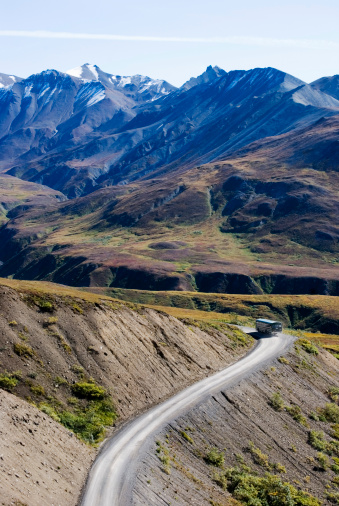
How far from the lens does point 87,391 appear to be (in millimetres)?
37469

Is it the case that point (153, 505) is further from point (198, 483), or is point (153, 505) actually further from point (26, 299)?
point (26, 299)

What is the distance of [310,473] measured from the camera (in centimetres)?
4025

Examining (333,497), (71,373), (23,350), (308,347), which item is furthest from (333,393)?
(23,350)

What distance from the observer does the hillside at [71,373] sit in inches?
1092

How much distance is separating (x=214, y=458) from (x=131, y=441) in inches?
249

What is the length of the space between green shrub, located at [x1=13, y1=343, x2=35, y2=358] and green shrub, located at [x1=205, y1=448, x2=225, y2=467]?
14.3 m

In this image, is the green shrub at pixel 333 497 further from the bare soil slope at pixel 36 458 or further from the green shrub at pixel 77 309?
the green shrub at pixel 77 309

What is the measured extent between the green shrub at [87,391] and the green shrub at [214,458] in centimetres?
849

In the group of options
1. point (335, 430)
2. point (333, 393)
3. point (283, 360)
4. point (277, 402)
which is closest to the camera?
point (277, 402)

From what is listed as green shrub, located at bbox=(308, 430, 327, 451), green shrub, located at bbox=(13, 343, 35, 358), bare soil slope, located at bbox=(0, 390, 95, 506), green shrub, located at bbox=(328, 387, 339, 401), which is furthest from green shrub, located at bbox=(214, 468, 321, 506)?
green shrub, located at bbox=(328, 387, 339, 401)

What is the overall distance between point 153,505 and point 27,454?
7128 mm

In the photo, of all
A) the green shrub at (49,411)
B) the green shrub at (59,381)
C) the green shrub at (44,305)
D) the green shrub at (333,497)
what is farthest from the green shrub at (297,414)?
the green shrub at (44,305)

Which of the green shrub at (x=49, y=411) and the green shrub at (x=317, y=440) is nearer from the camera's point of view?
the green shrub at (x=49, y=411)

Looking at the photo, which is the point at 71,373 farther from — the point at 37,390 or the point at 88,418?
the point at 88,418
